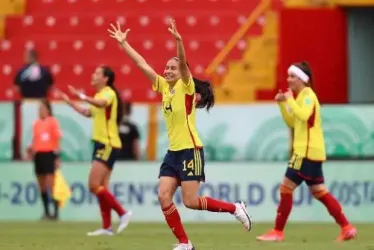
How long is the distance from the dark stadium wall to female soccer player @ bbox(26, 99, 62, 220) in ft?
22.7

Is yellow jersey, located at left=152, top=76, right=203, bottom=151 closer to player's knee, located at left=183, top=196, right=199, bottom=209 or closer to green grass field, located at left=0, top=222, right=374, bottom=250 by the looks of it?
player's knee, located at left=183, top=196, right=199, bottom=209

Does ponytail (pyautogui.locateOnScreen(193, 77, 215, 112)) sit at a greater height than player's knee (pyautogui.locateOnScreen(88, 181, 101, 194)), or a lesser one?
greater

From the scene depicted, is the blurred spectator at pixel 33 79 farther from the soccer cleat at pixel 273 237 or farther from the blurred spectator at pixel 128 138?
the soccer cleat at pixel 273 237

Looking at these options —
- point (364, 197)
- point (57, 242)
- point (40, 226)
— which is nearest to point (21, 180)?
point (40, 226)

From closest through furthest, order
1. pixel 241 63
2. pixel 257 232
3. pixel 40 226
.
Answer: pixel 257 232 < pixel 40 226 < pixel 241 63

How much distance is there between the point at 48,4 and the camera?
33.6m

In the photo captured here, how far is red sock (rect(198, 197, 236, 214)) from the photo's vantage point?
596 inches

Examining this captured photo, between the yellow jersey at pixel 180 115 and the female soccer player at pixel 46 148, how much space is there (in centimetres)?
966

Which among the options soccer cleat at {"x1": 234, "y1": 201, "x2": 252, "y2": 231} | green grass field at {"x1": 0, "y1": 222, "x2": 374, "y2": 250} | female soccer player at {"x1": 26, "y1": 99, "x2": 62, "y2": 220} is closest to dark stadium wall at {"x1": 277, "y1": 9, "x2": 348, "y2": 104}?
female soccer player at {"x1": 26, "y1": 99, "x2": 62, "y2": 220}

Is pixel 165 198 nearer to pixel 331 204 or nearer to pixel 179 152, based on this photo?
pixel 179 152

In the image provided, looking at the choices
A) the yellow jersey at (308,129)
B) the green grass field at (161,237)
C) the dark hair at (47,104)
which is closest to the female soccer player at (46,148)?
the dark hair at (47,104)

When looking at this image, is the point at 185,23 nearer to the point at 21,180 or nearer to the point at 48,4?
the point at 48,4

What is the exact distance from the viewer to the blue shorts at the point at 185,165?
14.9 meters

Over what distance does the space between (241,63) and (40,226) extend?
32.1 feet
